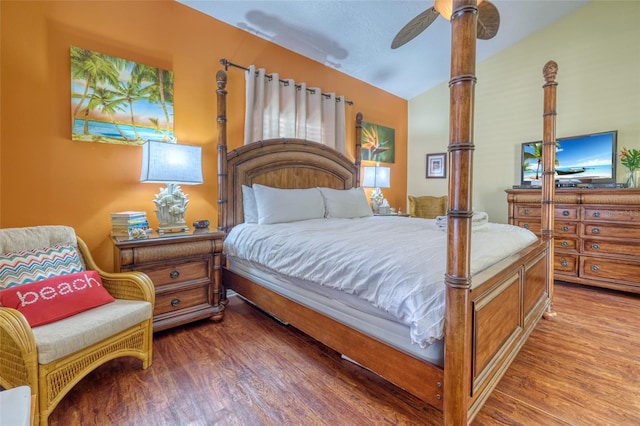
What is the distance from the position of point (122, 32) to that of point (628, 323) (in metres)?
4.84

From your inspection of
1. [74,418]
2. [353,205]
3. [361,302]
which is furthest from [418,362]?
[353,205]

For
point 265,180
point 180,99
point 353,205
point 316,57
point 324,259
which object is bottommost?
point 324,259

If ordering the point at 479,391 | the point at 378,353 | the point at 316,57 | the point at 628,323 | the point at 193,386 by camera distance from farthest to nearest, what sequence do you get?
the point at 316,57, the point at 628,323, the point at 193,386, the point at 378,353, the point at 479,391

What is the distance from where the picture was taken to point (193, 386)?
5.49ft

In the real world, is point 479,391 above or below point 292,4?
below

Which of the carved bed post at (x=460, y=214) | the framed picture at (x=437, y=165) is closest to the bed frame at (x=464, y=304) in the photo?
the carved bed post at (x=460, y=214)

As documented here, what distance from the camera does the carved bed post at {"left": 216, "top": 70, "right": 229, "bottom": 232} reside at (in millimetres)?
2809

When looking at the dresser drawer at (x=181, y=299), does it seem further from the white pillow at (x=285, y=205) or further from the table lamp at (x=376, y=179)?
the table lamp at (x=376, y=179)

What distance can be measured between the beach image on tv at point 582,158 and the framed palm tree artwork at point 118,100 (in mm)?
4448

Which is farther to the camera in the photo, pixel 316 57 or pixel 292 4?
pixel 316 57

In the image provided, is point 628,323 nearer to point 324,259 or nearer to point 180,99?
point 324,259

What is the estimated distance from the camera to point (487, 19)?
2.27 meters

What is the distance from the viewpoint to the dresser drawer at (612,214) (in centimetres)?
302

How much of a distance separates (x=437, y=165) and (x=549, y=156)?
2559 millimetres
